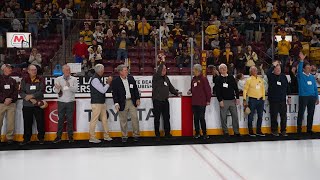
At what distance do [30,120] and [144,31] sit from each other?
537 centimetres

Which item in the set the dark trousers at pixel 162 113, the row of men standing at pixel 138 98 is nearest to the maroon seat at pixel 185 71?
the row of men standing at pixel 138 98

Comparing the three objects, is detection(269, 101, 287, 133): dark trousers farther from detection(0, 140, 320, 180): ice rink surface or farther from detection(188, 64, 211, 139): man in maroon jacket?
detection(188, 64, 211, 139): man in maroon jacket

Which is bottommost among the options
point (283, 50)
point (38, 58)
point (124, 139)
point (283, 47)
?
point (124, 139)

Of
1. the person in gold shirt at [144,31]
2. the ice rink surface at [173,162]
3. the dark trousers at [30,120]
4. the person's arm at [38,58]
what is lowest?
the ice rink surface at [173,162]

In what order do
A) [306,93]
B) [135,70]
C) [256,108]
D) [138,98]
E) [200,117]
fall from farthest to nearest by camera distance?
[135,70] → [306,93] → [256,108] → [200,117] → [138,98]

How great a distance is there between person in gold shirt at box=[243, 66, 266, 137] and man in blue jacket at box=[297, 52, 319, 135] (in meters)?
1.03

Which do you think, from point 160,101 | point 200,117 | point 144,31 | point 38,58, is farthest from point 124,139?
point 144,31

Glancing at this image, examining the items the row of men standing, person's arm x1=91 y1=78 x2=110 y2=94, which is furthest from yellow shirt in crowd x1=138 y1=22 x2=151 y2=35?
person's arm x1=91 y1=78 x2=110 y2=94

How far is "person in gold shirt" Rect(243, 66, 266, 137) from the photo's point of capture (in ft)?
29.2

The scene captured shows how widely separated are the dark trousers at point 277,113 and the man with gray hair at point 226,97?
2.79ft

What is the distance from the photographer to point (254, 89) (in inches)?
350

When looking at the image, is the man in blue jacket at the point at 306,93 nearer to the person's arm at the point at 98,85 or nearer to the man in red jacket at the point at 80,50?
the person's arm at the point at 98,85

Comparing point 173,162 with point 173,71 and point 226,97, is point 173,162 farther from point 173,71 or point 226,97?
point 173,71

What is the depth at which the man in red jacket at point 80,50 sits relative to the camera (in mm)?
11711
